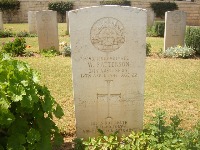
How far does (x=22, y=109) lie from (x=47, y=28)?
27.5 ft

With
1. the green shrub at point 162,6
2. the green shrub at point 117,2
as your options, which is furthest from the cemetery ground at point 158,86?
the green shrub at point 162,6

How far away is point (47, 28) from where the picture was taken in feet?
34.9

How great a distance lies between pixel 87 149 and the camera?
3.29 meters

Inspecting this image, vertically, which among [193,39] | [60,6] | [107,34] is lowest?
[193,39]

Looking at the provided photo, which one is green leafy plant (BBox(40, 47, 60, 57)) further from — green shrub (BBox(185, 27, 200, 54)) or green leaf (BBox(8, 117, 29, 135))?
green leaf (BBox(8, 117, 29, 135))

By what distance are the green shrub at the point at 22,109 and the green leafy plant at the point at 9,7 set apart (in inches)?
1061

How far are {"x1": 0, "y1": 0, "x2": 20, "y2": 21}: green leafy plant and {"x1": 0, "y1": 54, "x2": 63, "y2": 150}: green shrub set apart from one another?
26952 mm

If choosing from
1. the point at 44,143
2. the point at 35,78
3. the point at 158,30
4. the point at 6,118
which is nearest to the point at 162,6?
the point at 158,30

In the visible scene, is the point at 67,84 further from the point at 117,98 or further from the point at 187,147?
the point at 187,147

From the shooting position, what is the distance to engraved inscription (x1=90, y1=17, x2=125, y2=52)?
3.30m

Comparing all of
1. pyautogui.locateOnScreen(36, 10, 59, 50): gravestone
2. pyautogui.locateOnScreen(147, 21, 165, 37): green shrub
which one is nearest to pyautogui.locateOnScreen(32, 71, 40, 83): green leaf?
pyautogui.locateOnScreen(36, 10, 59, 50): gravestone

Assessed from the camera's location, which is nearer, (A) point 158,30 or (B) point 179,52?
(B) point 179,52

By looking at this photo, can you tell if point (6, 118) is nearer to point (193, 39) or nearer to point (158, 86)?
point (158, 86)

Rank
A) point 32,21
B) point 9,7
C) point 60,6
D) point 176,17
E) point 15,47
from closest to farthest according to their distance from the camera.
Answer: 1. point 15,47
2. point 176,17
3. point 32,21
4. point 9,7
5. point 60,6
